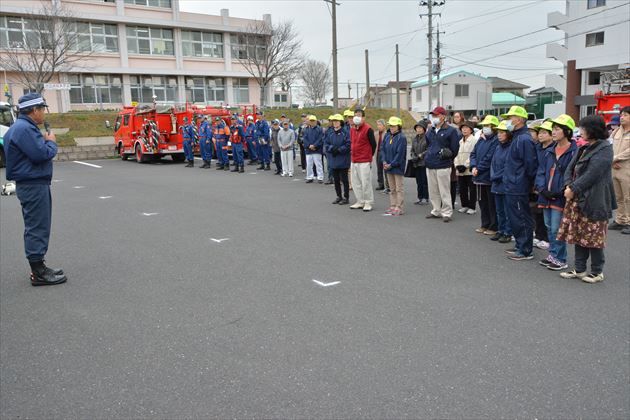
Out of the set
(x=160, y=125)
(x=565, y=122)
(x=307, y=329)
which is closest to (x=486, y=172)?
(x=565, y=122)

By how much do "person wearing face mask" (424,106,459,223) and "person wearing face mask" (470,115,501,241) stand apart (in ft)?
2.66

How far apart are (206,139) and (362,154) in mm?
10736

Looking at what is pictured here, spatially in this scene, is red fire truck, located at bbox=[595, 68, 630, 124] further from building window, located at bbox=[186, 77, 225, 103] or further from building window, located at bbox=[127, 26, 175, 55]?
building window, located at bbox=[127, 26, 175, 55]

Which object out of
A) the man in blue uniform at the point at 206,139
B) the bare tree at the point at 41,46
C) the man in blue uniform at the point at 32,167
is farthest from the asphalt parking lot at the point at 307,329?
the bare tree at the point at 41,46

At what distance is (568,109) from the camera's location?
37.6 meters

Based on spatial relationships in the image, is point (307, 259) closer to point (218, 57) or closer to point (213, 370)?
point (213, 370)

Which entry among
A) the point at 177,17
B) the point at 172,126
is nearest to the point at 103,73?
the point at 177,17

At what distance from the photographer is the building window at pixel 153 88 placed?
1738 inches

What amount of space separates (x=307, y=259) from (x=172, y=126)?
55.3 ft

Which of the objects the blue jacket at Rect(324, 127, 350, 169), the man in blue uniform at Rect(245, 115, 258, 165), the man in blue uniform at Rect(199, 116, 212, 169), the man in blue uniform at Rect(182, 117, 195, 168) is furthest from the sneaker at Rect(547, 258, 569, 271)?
the man in blue uniform at Rect(182, 117, 195, 168)

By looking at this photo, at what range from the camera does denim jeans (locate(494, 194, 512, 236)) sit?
777 centimetres

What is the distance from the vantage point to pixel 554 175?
630cm

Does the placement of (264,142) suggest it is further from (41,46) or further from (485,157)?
(41,46)

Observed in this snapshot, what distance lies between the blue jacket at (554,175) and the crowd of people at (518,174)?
0.5 inches
